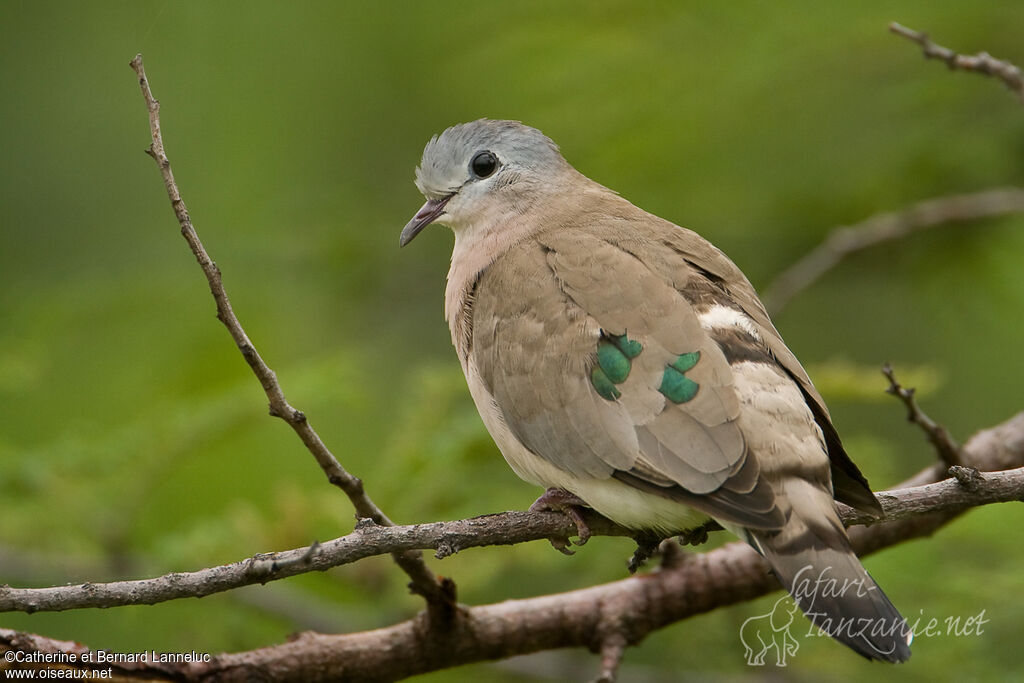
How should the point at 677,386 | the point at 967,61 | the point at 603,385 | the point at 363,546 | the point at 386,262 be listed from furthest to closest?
1. the point at 386,262
2. the point at 967,61
3. the point at 603,385
4. the point at 677,386
5. the point at 363,546

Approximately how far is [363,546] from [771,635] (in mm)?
2399

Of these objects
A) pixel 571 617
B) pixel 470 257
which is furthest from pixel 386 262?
pixel 571 617

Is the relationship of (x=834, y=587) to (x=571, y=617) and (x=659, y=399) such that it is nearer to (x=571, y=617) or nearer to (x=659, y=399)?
(x=659, y=399)

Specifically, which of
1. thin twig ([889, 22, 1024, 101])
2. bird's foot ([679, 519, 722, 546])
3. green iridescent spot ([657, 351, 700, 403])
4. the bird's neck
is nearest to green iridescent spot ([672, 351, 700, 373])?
green iridescent spot ([657, 351, 700, 403])

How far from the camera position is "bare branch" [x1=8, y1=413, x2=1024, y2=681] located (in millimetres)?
3104

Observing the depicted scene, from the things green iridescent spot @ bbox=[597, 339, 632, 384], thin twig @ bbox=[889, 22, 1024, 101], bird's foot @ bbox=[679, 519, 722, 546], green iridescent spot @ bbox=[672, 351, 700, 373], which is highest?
thin twig @ bbox=[889, 22, 1024, 101]

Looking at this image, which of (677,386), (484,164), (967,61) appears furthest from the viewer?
(484,164)

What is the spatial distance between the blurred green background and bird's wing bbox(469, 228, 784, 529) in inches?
31.3

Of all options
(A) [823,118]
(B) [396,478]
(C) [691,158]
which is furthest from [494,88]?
(B) [396,478]

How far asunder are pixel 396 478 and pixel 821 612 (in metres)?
1.97

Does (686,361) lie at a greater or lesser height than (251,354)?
lesser

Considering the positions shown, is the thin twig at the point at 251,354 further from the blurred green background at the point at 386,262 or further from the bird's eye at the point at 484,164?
the bird's eye at the point at 484,164

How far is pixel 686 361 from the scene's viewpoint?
3.06 m

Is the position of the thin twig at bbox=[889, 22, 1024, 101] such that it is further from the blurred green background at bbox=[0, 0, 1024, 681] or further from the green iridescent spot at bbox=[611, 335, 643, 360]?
the green iridescent spot at bbox=[611, 335, 643, 360]
